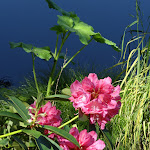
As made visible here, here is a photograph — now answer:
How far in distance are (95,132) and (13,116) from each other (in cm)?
35

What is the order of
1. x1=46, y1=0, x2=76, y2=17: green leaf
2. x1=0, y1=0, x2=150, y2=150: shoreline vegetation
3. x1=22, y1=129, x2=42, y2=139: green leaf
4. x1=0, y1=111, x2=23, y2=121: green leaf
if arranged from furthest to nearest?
x1=46, y1=0, x2=76, y2=17: green leaf < x1=0, y1=0, x2=150, y2=150: shoreline vegetation < x1=0, y1=111, x2=23, y2=121: green leaf < x1=22, y1=129, x2=42, y2=139: green leaf

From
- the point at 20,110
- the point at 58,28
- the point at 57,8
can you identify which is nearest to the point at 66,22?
the point at 58,28

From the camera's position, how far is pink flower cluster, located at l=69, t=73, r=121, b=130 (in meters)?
1.08

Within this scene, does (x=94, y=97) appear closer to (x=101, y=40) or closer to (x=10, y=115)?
(x=10, y=115)

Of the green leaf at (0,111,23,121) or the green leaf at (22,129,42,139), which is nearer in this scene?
the green leaf at (22,129,42,139)

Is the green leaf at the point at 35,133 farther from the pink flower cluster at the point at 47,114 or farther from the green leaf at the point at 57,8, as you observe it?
the green leaf at the point at 57,8

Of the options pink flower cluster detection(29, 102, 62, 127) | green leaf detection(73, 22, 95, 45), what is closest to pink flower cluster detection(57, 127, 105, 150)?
pink flower cluster detection(29, 102, 62, 127)

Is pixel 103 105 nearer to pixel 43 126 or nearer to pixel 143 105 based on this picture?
pixel 43 126

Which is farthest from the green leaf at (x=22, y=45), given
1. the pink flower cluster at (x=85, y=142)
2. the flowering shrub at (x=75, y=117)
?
the pink flower cluster at (x=85, y=142)

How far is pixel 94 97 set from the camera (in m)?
1.11

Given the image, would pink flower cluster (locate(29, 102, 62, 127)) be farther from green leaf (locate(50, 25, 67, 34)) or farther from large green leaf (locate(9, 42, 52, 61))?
green leaf (locate(50, 25, 67, 34))

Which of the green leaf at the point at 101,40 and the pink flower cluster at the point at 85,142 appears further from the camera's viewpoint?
the green leaf at the point at 101,40

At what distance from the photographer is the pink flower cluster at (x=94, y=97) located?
42.4 inches

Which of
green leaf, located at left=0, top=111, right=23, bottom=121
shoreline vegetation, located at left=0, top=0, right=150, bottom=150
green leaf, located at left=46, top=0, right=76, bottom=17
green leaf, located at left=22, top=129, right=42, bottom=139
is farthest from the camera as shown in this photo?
green leaf, located at left=46, top=0, right=76, bottom=17
